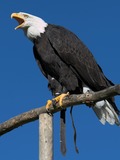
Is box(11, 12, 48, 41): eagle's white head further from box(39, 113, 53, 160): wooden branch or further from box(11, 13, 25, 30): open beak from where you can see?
box(39, 113, 53, 160): wooden branch

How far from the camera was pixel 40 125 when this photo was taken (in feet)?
10.7

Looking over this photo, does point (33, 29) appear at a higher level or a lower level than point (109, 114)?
higher

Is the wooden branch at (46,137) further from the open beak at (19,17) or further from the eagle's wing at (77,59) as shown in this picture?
the open beak at (19,17)

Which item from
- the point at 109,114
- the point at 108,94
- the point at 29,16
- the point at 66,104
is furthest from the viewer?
the point at 29,16

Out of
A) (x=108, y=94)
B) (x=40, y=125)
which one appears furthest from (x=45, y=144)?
(x=108, y=94)

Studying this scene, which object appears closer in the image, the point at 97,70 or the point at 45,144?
the point at 45,144

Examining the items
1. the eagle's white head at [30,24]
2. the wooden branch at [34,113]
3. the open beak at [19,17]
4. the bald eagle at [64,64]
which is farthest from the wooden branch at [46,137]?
the open beak at [19,17]

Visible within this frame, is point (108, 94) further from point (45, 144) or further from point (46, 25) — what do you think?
point (46, 25)

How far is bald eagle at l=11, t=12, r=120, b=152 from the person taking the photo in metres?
4.40

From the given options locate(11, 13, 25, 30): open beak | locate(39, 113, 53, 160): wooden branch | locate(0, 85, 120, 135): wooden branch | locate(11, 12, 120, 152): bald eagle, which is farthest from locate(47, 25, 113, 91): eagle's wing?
locate(39, 113, 53, 160): wooden branch

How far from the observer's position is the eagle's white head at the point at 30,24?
15.0 ft

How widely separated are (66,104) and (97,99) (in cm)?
39

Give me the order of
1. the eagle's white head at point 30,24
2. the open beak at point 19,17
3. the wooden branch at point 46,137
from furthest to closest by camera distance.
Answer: the open beak at point 19,17
the eagle's white head at point 30,24
the wooden branch at point 46,137

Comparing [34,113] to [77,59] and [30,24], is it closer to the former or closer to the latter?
[77,59]
